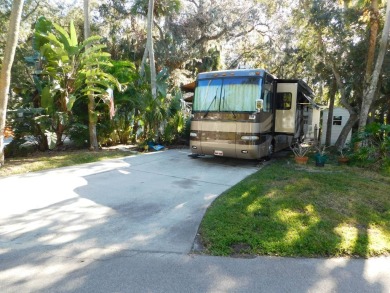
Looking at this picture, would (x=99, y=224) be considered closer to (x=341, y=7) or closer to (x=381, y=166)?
(x=381, y=166)

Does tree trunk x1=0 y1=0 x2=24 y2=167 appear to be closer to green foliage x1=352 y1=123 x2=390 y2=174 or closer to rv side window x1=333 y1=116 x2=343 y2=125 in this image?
green foliage x1=352 y1=123 x2=390 y2=174

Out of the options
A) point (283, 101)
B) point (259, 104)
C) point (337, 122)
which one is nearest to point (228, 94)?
point (259, 104)

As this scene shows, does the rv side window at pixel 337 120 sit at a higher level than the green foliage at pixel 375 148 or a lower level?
higher

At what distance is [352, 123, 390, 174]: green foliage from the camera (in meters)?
8.51

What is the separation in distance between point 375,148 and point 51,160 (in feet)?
32.7

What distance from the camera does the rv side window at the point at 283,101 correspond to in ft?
32.4

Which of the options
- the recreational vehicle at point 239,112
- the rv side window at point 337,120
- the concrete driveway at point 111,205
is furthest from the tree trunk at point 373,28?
the rv side window at point 337,120

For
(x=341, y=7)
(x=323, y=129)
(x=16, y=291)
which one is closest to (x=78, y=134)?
(x=16, y=291)

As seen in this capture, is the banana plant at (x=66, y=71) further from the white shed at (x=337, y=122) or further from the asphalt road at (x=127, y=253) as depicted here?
the white shed at (x=337, y=122)

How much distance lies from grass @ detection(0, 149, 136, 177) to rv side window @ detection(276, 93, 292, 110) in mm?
5725

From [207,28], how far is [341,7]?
9580 mm

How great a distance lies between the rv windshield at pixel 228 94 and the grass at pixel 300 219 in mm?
2540

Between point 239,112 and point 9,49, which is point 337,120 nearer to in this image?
point 239,112

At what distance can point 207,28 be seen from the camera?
1934 cm
